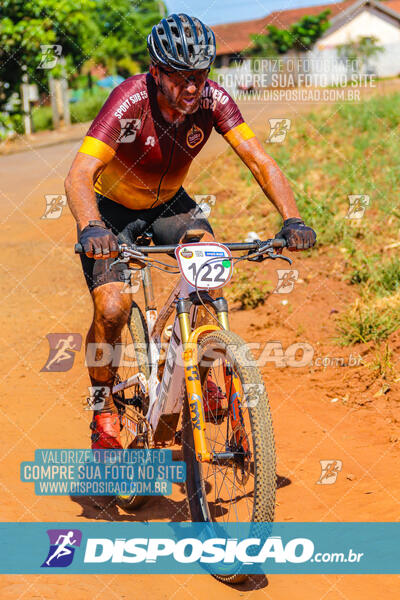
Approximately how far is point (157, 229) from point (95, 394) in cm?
101

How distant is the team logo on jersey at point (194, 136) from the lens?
4076 mm

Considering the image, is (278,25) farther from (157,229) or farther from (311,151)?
(157,229)

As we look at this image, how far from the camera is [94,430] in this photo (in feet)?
13.8

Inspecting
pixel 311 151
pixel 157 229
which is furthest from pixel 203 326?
pixel 311 151

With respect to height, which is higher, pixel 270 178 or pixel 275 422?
pixel 270 178

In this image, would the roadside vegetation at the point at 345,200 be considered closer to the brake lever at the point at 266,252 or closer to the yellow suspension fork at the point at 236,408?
the brake lever at the point at 266,252

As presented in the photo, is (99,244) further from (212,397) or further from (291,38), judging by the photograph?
(291,38)

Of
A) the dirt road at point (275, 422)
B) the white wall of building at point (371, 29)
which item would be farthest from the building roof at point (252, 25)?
the dirt road at point (275, 422)

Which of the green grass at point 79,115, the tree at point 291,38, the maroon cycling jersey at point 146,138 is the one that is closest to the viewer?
the maroon cycling jersey at point 146,138

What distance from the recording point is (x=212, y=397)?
363cm

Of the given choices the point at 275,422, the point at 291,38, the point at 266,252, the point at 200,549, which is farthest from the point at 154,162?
the point at 291,38

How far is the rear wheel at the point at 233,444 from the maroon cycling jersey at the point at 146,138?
3.90 ft

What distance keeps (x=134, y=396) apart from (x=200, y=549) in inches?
43.4

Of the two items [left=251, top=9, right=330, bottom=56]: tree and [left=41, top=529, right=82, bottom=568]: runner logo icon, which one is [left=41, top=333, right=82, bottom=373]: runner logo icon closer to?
[left=41, top=529, right=82, bottom=568]: runner logo icon
